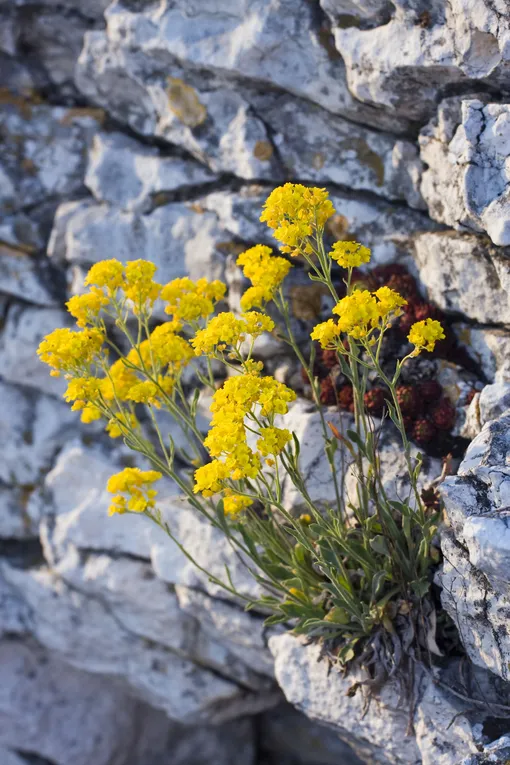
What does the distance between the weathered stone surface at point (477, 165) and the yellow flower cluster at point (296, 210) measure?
904 mm

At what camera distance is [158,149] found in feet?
16.7

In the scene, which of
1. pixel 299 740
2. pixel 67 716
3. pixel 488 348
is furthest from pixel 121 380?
pixel 299 740

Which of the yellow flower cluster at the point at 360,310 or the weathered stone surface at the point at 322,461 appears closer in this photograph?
the yellow flower cluster at the point at 360,310

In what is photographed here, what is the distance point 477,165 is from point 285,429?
1.77m

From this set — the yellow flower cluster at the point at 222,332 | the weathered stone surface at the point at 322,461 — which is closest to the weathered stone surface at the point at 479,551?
the weathered stone surface at the point at 322,461

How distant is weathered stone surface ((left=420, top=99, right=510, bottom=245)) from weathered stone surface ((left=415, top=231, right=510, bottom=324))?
112 millimetres

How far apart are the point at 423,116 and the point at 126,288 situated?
197cm

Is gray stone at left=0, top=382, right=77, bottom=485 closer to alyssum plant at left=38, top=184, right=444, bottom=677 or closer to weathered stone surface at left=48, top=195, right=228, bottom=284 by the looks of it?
weathered stone surface at left=48, top=195, right=228, bottom=284

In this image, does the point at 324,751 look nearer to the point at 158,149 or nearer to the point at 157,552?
the point at 157,552

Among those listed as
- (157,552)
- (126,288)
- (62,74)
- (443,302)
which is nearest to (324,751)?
(157,552)

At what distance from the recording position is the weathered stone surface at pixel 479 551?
2.78 metres

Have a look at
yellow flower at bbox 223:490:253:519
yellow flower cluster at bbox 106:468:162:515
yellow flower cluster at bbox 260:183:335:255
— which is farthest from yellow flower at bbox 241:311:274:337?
yellow flower cluster at bbox 106:468:162:515

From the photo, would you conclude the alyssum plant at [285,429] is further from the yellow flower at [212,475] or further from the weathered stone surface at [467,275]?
the weathered stone surface at [467,275]

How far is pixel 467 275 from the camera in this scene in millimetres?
3643
